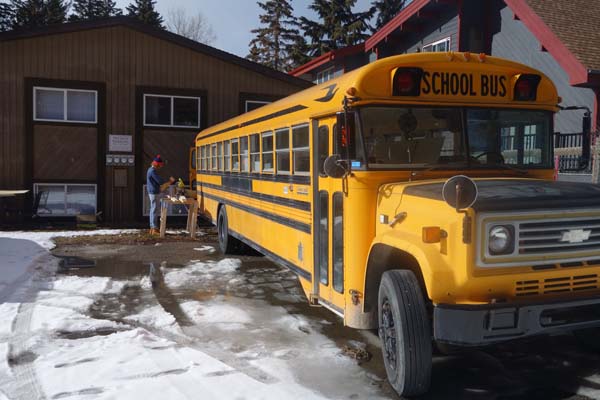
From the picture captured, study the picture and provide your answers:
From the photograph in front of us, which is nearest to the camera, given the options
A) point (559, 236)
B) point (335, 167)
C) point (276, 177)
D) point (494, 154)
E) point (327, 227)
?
point (559, 236)

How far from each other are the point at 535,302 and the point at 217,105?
514 inches

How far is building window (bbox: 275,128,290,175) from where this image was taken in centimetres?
601

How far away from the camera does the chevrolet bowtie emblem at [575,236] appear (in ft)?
11.4

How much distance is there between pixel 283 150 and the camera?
20.2 feet

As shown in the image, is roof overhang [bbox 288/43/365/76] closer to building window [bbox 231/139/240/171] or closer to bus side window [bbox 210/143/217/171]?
bus side window [bbox 210/143/217/171]

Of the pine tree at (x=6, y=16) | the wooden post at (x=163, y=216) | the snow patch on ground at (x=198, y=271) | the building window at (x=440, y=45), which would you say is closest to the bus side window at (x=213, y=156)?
the wooden post at (x=163, y=216)

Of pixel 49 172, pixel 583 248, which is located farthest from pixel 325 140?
pixel 49 172

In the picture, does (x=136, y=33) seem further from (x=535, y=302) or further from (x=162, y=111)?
(x=535, y=302)

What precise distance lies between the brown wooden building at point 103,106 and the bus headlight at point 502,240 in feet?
41.5

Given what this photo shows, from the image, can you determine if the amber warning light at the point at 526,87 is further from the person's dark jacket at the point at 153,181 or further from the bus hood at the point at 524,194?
the person's dark jacket at the point at 153,181

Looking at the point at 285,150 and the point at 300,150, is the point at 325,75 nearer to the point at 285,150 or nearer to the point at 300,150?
the point at 285,150

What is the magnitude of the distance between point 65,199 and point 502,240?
13131mm

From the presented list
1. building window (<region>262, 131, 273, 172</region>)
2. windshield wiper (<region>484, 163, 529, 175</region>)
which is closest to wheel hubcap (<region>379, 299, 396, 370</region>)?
A: windshield wiper (<region>484, 163, 529, 175</region>)

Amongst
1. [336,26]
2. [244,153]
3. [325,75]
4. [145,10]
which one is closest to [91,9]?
[145,10]
